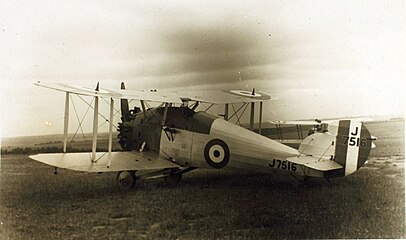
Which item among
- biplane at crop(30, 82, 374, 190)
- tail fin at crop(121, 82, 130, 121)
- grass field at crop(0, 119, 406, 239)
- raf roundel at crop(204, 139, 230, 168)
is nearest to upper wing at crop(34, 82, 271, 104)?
biplane at crop(30, 82, 374, 190)

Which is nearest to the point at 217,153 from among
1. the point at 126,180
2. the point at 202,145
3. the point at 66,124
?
the point at 202,145

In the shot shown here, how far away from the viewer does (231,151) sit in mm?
3383

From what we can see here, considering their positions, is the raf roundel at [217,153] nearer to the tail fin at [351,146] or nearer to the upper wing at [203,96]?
the upper wing at [203,96]

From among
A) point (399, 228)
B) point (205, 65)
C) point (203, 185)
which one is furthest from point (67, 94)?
point (399, 228)

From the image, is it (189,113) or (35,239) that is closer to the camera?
(35,239)

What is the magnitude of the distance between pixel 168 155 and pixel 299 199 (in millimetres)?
1059

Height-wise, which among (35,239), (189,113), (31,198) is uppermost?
(189,113)

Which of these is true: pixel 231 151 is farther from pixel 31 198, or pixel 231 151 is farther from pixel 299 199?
pixel 31 198

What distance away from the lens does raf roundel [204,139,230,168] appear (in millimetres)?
3395

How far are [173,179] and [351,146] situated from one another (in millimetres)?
1354

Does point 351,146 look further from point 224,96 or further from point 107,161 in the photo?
point 107,161

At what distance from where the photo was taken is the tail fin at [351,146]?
126 inches

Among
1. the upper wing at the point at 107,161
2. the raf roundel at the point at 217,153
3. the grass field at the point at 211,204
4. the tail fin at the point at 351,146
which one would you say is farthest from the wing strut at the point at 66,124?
the tail fin at the point at 351,146

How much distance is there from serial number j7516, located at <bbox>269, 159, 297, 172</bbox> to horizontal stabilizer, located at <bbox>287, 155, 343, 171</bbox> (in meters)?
0.05
